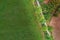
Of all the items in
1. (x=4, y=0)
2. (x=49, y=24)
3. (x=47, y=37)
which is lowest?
(x=47, y=37)

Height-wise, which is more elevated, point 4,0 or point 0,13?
point 4,0

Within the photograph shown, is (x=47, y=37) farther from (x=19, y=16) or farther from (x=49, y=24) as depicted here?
(x=19, y=16)

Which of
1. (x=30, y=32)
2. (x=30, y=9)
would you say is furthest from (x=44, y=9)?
(x=30, y=32)

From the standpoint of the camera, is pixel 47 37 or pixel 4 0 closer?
pixel 47 37

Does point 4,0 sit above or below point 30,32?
above

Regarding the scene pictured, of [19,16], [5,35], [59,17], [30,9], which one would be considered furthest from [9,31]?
[59,17]

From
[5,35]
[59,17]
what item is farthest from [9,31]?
[59,17]

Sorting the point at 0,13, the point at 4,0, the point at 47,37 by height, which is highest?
the point at 4,0

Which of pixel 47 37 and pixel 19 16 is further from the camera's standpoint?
pixel 19 16

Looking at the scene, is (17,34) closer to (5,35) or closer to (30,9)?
(5,35)
